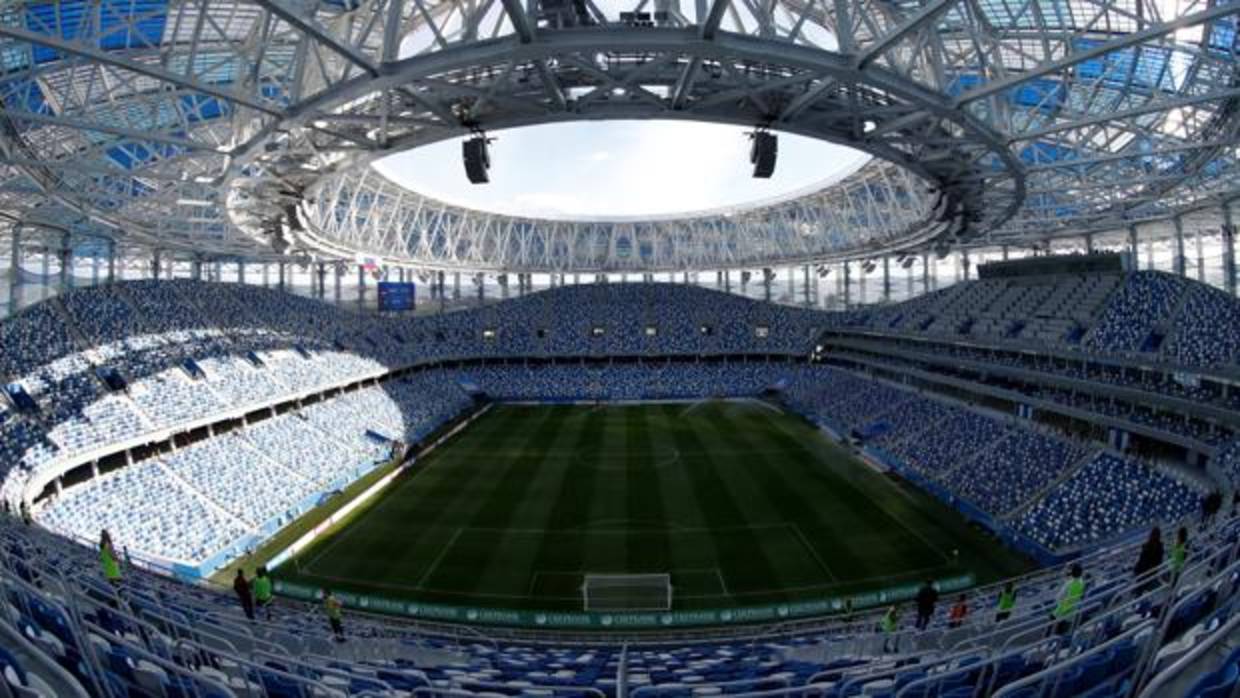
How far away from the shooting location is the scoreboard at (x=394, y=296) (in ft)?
169

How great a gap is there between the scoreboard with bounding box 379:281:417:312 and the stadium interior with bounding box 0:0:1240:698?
3348mm

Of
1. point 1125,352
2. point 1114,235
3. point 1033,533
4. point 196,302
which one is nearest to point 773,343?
point 1114,235

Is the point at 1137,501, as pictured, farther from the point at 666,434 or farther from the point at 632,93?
the point at 666,434

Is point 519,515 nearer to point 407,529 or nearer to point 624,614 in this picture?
point 407,529

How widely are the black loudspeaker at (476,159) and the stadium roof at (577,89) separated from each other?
721 mm

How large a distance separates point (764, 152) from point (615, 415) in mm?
32697

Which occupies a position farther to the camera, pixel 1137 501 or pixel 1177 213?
pixel 1177 213

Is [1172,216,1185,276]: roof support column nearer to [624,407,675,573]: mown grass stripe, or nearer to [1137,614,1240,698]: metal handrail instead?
[624,407,675,573]: mown grass stripe

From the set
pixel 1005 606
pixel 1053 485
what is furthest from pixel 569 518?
pixel 1053 485

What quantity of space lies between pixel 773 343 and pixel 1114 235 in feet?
95.9

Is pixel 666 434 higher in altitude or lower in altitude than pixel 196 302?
lower

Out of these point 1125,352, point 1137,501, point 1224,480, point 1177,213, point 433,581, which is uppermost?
point 1177,213

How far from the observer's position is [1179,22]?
11.5 meters

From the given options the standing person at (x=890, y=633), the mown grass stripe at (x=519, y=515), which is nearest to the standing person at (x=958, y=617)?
the standing person at (x=890, y=633)
